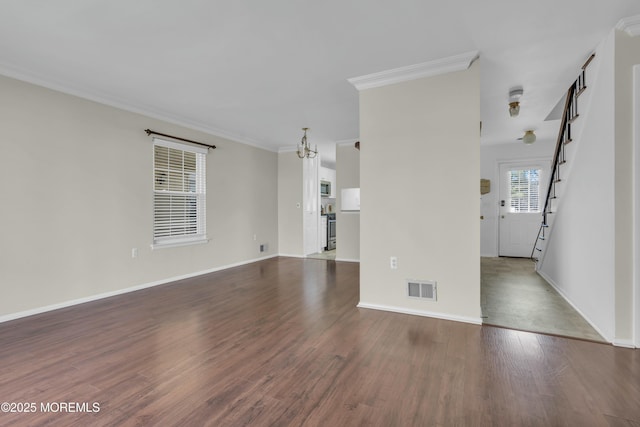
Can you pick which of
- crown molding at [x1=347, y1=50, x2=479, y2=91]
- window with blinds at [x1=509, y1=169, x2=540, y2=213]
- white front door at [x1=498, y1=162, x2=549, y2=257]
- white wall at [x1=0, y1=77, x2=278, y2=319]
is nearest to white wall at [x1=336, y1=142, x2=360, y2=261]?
white wall at [x1=0, y1=77, x2=278, y2=319]

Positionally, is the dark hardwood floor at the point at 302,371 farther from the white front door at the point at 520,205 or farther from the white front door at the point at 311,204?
the white front door at the point at 520,205

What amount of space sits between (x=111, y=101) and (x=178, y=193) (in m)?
1.52

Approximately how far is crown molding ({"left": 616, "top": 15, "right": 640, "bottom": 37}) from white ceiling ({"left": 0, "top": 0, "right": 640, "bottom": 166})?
84 millimetres

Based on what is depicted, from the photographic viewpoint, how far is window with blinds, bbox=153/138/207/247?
4477mm

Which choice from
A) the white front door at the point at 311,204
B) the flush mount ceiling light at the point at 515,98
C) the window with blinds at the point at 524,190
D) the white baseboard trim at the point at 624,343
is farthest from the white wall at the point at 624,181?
the white front door at the point at 311,204

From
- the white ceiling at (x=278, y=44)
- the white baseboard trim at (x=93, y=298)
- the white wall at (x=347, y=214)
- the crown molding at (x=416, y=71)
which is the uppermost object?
the white ceiling at (x=278, y=44)

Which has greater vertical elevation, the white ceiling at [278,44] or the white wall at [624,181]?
the white ceiling at [278,44]

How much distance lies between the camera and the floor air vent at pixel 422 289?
9.81 ft

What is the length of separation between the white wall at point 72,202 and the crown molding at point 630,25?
17.1 feet

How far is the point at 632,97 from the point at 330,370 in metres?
3.11

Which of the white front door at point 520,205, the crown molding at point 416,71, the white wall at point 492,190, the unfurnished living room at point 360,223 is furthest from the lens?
the white wall at point 492,190

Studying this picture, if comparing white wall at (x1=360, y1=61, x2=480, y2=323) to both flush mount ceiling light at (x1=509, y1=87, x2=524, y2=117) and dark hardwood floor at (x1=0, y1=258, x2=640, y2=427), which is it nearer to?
dark hardwood floor at (x1=0, y1=258, x2=640, y2=427)

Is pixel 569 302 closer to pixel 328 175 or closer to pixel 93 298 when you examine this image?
pixel 93 298

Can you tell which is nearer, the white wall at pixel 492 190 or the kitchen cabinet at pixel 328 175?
Answer: the white wall at pixel 492 190
